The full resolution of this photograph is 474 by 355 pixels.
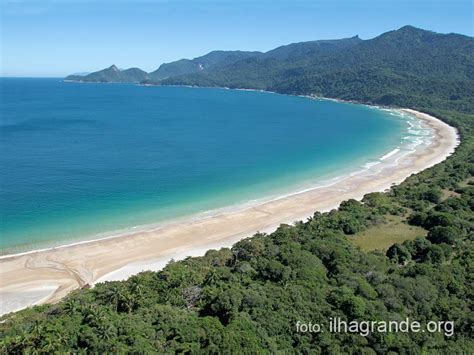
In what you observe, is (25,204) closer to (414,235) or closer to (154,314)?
(154,314)

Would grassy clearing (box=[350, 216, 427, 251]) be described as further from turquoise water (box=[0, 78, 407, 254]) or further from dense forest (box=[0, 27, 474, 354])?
turquoise water (box=[0, 78, 407, 254])

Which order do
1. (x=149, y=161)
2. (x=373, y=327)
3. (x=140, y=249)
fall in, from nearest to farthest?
1. (x=373, y=327)
2. (x=140, y=249)
3. (x=149, y=161)

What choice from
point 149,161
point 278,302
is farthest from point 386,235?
point 149,161

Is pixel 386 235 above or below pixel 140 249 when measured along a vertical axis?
below

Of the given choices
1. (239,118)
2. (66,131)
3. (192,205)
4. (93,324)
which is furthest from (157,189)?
(239,118)

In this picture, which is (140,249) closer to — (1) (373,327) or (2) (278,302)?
(2) (278,302)

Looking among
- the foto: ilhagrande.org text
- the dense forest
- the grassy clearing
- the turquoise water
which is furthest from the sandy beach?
the foto: ilhagrande.org text

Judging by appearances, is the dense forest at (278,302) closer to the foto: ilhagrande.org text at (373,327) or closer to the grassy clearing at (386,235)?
the foto: ilhagrande.org text at (373,327)
